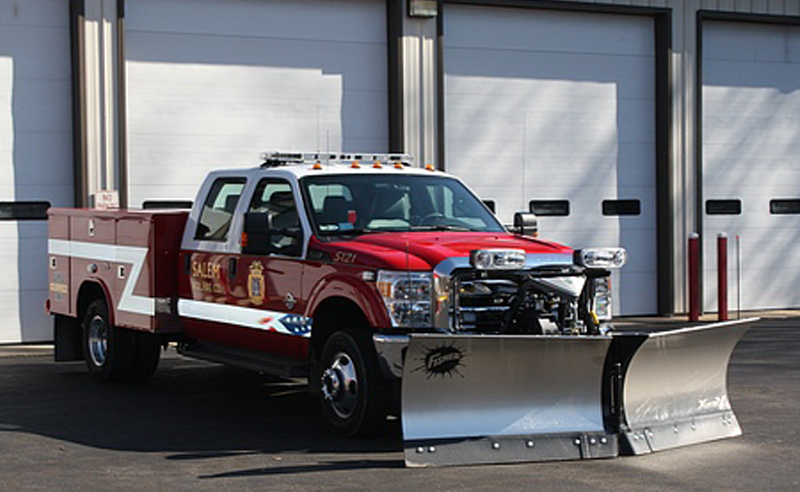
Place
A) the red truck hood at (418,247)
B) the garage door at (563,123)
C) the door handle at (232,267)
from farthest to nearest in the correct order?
1. the garage door at (563,123)
2. the door handle at (232,267)
3. the red truck hood at (418,247)

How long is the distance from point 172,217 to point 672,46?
10.2 meters

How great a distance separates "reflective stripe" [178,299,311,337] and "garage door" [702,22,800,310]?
10.7 m

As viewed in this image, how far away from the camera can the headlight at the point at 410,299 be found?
29.7 ft

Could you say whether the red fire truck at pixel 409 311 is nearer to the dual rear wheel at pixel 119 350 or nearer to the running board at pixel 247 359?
the running board at pixel 247 359

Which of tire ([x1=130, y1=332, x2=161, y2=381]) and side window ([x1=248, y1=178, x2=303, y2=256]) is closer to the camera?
side window ([x1=248, y1=178, x2=303, y2=256])

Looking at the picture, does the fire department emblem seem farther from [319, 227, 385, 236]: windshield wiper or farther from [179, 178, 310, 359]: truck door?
[319, 227, 385, 236]: windshield wiper

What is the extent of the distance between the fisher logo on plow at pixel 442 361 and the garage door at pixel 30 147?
8.70 m

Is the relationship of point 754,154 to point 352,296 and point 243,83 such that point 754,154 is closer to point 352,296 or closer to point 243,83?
point 243,83

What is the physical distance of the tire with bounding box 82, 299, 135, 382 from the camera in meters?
12.5

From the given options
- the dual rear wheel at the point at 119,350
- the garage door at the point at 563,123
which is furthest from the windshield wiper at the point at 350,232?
the garage door at the point at 563,123

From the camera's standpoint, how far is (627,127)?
781 inches

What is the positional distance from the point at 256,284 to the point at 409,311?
1922 millimetres

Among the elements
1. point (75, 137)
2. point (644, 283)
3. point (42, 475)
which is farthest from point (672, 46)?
point (42, 475)

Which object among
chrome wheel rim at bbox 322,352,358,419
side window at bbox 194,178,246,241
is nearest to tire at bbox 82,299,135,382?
side window at bbox 194,178,246,241
